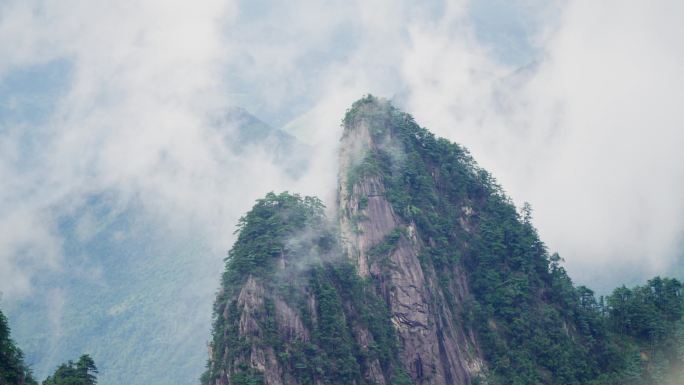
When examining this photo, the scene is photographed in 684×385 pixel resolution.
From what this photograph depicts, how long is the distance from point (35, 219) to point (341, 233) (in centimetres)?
8621

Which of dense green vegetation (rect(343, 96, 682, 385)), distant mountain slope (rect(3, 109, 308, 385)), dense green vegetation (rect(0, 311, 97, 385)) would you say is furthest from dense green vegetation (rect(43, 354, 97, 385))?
distant mountain slope (rect(3, 109, 308, 385))

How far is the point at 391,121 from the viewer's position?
312 ft

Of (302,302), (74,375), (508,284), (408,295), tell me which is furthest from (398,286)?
(74,375)

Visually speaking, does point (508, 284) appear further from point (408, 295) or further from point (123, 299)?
point (123, 299)

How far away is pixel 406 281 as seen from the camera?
268 ft

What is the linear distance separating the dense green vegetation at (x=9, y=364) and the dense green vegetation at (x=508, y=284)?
3989cm

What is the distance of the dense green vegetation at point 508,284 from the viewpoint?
86562 millimetres

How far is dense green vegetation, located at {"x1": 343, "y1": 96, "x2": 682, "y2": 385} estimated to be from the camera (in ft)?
284

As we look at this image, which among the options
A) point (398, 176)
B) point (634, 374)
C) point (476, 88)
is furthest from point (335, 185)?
point (476, 88)

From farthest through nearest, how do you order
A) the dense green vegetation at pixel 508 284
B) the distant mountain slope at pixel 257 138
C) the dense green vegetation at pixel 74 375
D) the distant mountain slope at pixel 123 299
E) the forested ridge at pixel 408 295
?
the distant mountain slope at pixel 257 138, the distant mountain slope at pixel 123 299, the dense green vegetation at pixel 508 284, the forested ridge at pixel 408 295, the dense green vegetation at pixel 74 375

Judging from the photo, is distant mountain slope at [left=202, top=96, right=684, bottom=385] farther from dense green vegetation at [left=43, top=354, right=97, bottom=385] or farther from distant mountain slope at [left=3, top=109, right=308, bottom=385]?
distant mountain slope at [left=3, top=109, right=308, bottom=385]

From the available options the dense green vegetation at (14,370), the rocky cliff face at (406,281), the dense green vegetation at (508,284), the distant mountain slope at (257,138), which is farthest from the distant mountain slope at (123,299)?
the dense green vegetation at (14,370)

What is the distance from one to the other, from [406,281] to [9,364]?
38.8m

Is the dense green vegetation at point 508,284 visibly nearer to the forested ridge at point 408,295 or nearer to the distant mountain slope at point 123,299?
the forested ridge at point 408,295
